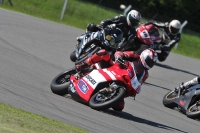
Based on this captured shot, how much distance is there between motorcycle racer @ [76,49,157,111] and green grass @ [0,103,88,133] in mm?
2782

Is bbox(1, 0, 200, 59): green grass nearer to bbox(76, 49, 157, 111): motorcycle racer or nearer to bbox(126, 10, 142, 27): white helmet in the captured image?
bbox(126, 10, 142, 27): white helmet

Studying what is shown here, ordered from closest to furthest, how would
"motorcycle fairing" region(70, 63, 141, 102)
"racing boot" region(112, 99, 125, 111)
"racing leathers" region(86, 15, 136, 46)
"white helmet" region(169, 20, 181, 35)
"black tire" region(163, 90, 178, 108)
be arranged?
"motorcycle fairing" region(70, 63, 141, 102) < "racing boot" region(112, 99, 125, 111) < "black tire" region(163, 90, 178, 108) < "racing leathers" region(86, 15, 136, 46) < "white helmet" region(169, 20, 181, 35)

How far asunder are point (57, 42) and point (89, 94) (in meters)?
8.79

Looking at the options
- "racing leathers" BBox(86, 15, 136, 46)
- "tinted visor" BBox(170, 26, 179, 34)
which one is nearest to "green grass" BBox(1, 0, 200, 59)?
"tinted visor" BBox(170, 26, 179, 34)

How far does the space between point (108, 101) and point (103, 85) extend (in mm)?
563

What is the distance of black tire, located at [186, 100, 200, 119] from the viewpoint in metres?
14.0

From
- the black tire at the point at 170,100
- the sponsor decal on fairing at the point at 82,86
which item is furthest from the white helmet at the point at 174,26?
the sponsor decal on fairing at the point at 82,86

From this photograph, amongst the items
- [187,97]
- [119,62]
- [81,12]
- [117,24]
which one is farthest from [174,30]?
[81,12]

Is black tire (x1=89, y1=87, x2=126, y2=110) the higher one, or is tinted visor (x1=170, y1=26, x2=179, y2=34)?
black tire (x1=89, y1=87, x2=126, y2=110)

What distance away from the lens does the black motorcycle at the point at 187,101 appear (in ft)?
46.5

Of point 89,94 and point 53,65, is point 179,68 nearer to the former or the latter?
point 53,65

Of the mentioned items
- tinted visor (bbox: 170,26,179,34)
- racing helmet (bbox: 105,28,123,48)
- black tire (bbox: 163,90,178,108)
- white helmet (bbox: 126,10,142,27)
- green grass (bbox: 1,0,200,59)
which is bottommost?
green grass (bbox: 1,0,200,59)

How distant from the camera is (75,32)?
79.4 feet

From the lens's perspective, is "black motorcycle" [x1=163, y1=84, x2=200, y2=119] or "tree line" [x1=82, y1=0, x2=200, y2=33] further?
"tree line" [x1=82, y1=0, x2=200, y2=33]
